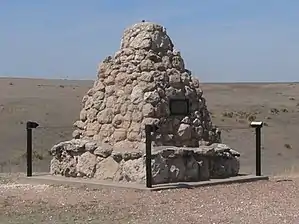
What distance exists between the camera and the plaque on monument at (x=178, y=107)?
16.5 metres

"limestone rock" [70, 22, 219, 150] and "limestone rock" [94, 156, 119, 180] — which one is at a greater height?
"limestone rock" [70, 22, 219, 150]

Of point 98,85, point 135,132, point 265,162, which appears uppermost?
point 98,85

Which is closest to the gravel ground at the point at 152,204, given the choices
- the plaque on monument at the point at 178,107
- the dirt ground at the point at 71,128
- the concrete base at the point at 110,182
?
the concrete base at the point at 110,182

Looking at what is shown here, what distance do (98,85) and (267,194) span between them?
538cm

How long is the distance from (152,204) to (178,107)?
14.0 ft

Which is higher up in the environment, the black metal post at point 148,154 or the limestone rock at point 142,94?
the limestone rock at point 142,94

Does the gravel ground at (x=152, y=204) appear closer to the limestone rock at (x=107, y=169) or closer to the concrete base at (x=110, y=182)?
the concrete base at (x=110, y=182)

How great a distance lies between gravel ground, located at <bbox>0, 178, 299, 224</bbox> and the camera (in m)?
11.3

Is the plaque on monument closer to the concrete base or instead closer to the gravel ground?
the concrete base

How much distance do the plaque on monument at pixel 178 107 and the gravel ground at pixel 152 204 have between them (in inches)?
83.9

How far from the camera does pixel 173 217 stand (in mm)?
11359

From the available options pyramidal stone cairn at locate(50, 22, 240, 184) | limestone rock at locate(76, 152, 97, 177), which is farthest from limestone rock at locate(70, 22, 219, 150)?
limestone rock at locate(76, 152, 97, 177)

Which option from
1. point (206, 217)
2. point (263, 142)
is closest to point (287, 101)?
point (263, 142)

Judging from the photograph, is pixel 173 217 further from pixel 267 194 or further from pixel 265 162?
pixel 265 162
